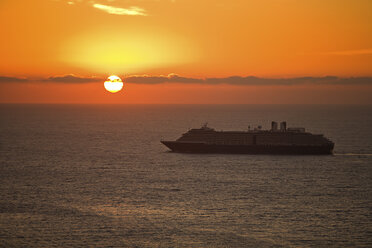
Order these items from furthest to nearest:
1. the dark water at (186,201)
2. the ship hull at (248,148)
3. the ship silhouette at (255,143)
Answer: the ship silhouette at (255,143) → the ship hull at (248,148) → the dark water at (186,201)

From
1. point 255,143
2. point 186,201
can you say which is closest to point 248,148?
point 255,143

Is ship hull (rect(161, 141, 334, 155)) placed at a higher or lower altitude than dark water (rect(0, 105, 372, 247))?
higher

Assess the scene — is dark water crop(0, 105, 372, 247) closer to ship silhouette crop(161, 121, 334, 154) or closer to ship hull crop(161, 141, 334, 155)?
ship hull crop(161, 141, 334, 155)

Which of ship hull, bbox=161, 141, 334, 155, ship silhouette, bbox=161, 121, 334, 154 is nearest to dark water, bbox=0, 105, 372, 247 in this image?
ship hull, bbox=161, 141, 334, 155

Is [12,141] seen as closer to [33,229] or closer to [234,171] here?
[234,171]

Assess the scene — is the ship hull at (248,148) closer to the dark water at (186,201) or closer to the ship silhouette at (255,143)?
the ship silhouette at (255,143)

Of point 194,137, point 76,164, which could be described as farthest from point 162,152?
point 76,164

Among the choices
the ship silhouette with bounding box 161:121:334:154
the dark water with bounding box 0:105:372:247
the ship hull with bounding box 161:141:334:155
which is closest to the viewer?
the dark water with bounding box 0:105:372:247

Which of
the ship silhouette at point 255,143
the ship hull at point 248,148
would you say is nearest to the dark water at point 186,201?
the ship hull at point 248,148
